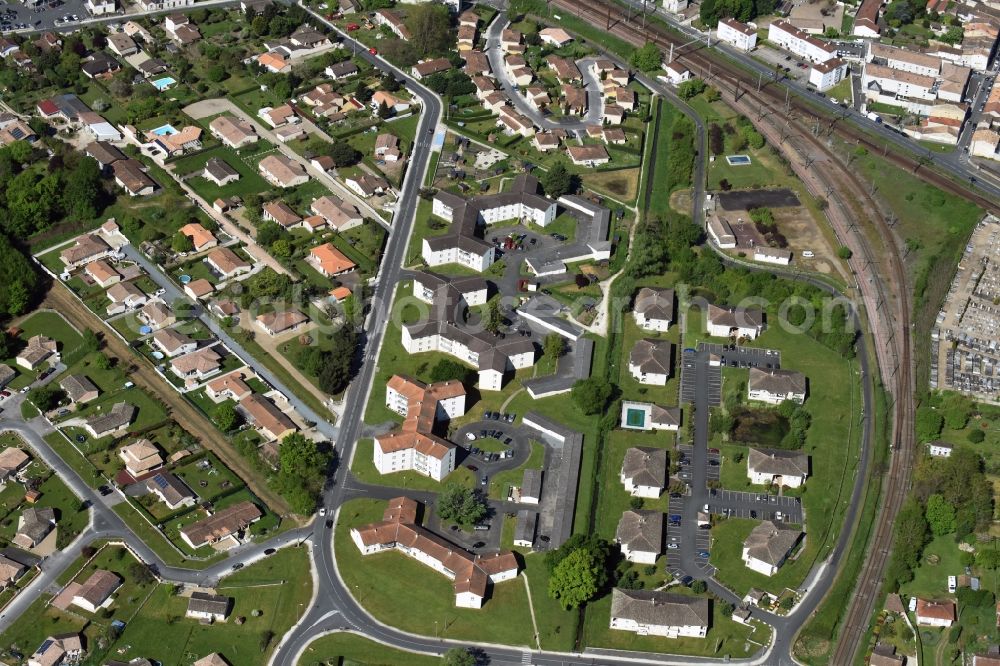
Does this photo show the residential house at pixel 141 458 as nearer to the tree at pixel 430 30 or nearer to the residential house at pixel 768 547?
the residential house at pixel 768 547

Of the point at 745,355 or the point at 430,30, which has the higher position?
the point at 430,30

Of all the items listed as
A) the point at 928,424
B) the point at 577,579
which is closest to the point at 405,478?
the point at 577,579

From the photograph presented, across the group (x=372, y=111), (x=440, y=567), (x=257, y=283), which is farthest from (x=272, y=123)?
(x=440, y=567)

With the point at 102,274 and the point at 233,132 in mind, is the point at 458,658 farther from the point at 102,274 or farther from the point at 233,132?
the point at 233,132

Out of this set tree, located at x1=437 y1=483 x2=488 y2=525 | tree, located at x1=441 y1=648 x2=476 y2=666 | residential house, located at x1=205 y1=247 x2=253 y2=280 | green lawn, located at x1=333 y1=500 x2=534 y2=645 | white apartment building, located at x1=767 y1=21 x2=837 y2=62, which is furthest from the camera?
white apartment building, located at x1=767 y1=21 x2=837 y2=62

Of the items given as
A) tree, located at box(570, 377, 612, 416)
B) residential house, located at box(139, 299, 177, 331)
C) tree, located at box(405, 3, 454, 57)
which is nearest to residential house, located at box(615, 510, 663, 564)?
tree, located at box(570, 377, 612, 416)

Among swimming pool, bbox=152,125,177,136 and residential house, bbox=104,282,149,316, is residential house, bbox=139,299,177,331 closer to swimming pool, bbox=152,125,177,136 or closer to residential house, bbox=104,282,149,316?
residential house, bbox=104,282,149,316

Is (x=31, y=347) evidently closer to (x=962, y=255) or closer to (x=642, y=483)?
(x=642, y=483)

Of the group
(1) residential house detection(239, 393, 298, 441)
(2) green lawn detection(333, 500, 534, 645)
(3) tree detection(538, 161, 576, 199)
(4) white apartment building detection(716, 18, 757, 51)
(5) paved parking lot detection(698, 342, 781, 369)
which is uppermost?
(4) white apartment building detection(716, 18, 757, 51)

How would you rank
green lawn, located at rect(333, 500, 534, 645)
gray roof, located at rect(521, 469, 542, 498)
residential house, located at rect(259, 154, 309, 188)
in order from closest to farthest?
green lawn, located at rect(333, 500, 534, 645), gray roof, located at rect(521, 469, 542, 498), residential house, located at rect(259, 154, 309, 188)
